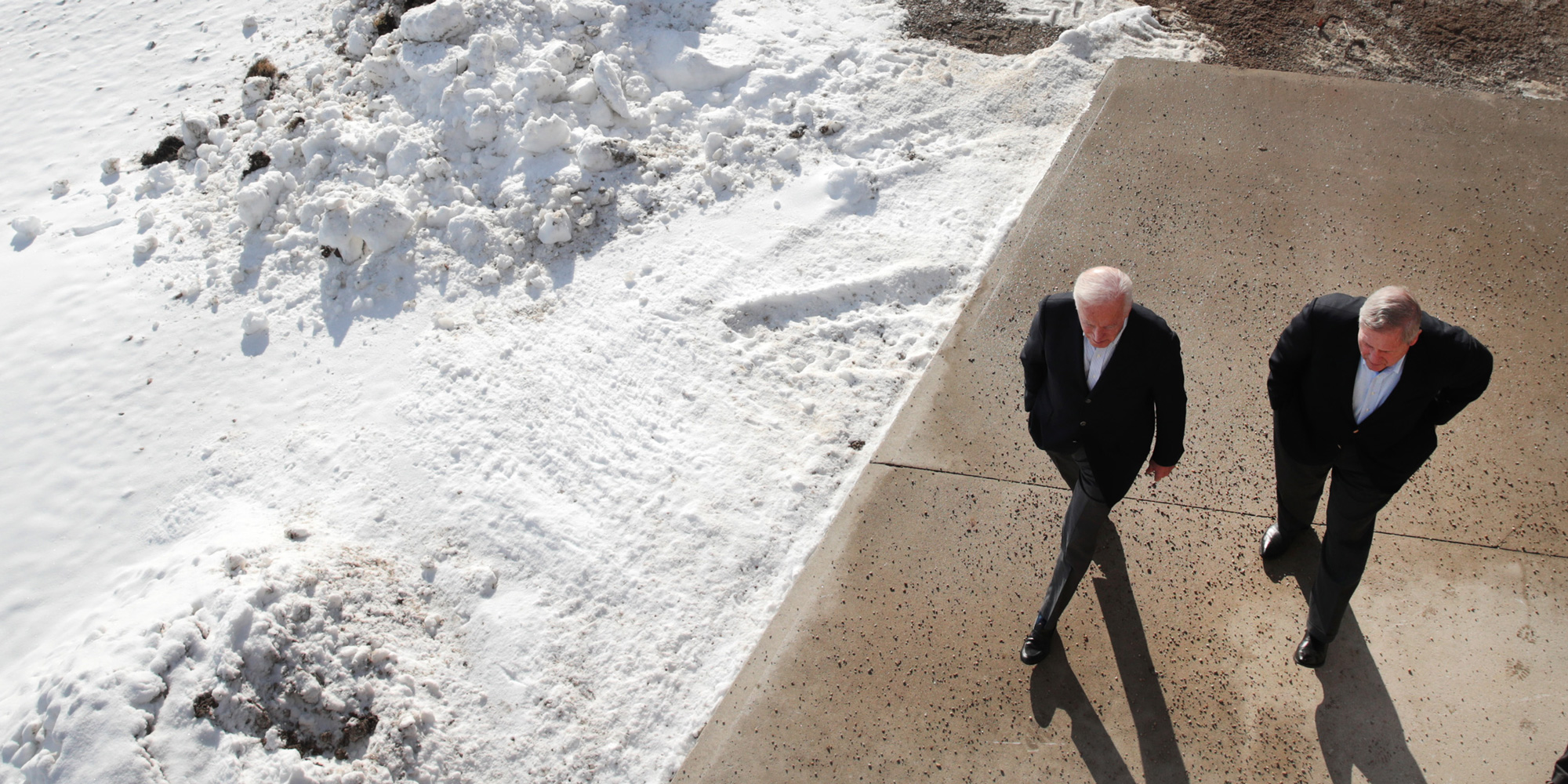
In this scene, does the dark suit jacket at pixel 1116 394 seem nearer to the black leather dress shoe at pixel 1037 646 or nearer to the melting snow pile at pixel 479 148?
the black leather dress shoe at pixel 1037 646

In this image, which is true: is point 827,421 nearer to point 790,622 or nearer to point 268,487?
point 790,622

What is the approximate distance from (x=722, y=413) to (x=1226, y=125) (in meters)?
3.33

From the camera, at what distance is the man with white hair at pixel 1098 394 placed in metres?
2.79

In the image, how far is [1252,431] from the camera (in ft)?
12.8

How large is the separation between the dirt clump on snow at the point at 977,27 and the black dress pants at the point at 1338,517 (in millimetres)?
3562

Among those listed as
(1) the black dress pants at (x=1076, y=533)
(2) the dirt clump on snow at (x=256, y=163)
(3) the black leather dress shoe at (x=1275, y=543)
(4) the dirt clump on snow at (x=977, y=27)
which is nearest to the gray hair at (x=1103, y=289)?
(1) the black dress pants at (x=1076, y=533)

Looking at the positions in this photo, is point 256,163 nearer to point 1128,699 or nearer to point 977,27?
point 977,27

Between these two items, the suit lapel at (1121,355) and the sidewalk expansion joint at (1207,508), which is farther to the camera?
the sidewalk expansion joint at (1207,508)

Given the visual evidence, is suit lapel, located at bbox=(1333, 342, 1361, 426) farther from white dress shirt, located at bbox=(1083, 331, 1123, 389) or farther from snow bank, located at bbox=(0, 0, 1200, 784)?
snow bank, located at bbox=(0, 0, 1200, 784)

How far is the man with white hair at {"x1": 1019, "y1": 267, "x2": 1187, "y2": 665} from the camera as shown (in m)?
2.79

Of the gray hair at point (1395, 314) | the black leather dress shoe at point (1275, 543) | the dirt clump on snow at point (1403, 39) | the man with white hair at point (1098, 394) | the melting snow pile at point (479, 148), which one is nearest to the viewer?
the gray hair at point (1395, 314)

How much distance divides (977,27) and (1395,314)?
13.6 feet

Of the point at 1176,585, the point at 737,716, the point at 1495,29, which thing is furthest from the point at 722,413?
the point at 1495,29

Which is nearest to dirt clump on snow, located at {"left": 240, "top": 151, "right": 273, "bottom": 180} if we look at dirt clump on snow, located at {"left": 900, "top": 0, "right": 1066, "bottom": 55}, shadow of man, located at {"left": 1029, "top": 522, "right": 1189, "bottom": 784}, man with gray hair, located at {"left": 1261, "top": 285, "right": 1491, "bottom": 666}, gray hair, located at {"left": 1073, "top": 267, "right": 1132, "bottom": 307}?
dirt clump on snow, located at {"left": 900, "top": 0, "right": 1066, "bottom": 55}
